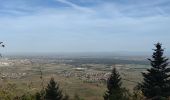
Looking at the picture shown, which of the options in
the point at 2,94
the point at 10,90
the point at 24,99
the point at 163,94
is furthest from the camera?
the point at 24,99

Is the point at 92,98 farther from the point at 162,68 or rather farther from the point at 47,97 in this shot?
the point at 162,68

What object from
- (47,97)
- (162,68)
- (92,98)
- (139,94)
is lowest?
(92,98)

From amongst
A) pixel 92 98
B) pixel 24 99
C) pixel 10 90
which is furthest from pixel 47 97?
pixel 92 98

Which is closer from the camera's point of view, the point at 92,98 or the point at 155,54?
the point at 155,54

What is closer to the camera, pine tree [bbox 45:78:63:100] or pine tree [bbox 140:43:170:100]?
pine tree [bbox 140:43:170:100]

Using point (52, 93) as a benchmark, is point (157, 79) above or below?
above

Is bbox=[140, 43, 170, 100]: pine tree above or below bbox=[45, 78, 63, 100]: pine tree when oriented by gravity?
above

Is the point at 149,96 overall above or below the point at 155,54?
below

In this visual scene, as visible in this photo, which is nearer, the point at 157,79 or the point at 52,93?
the point at 157,79
